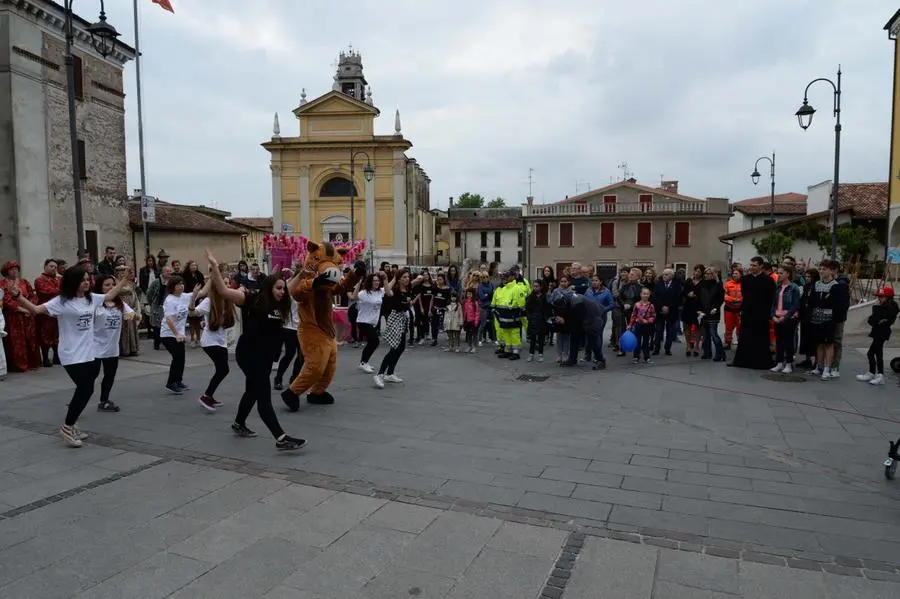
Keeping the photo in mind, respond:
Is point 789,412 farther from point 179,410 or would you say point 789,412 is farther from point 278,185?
point 278,185

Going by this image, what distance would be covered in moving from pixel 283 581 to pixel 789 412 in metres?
6.72

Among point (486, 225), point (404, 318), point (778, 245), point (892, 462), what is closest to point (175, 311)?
point (404, 318)

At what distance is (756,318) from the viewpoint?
35.6 feet

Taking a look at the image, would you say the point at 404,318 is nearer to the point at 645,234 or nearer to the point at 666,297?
the point at 666,297

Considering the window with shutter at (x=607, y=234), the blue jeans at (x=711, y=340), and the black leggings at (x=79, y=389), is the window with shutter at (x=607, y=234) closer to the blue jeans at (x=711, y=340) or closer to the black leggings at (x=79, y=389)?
the blue jeans at (x=711, y=340)

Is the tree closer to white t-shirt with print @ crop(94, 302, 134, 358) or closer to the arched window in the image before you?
the arched window

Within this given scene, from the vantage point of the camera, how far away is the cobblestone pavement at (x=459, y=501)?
3.72 meters

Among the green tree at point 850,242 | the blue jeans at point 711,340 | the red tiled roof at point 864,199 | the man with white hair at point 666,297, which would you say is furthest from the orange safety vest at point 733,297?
the red tiled roof at point 864,199

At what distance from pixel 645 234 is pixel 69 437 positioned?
47616mm

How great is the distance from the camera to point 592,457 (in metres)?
5.99

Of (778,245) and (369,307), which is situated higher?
(778,245)

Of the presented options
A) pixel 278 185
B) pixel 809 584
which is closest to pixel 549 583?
pixel 809 584

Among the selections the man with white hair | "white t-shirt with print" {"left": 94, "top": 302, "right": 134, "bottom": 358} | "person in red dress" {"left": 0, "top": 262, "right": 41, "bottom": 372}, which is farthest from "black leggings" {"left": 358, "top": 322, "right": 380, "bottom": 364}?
the man with white hair

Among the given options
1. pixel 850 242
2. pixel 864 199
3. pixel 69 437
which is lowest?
pixel 69 437
